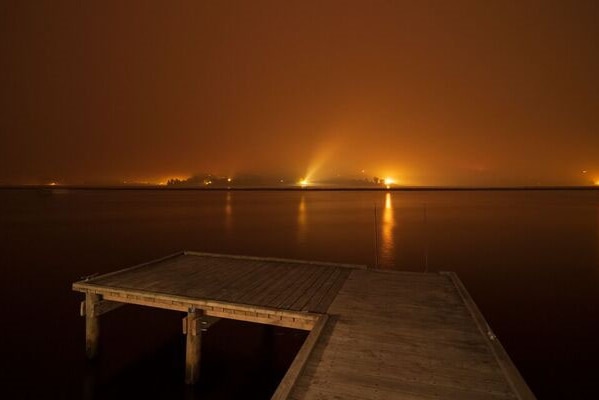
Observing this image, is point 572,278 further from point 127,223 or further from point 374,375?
point 127,223

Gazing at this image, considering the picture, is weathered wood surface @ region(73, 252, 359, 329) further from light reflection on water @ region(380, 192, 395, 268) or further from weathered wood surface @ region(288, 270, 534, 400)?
light reflection on water @ region(380, 192, 395, 268)

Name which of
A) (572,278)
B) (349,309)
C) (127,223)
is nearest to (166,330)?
(349,309)

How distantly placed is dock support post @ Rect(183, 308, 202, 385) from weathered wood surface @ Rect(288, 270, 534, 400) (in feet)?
12.5

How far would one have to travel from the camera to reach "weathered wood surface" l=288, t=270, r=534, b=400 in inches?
238

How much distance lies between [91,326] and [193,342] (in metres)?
4.27

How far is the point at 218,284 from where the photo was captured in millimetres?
11727

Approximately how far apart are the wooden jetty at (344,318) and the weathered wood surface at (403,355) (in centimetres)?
2

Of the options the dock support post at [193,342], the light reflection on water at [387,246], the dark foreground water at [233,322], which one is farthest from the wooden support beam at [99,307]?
the light reflection on water at [387,246]

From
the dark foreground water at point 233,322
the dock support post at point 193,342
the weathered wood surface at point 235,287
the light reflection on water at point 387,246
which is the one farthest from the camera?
the light reflection on water at point 387,246

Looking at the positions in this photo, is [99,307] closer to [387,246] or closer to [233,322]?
[233,322]

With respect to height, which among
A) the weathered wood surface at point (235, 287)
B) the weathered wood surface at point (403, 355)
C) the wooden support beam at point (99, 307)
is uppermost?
the weathered wood surface at point (235, 287)

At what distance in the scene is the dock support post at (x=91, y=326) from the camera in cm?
1143

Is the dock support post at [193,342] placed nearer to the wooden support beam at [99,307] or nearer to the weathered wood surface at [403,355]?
the wooden support beam at [99,307]

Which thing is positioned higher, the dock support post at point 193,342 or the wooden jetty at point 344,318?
the wooden jetty at point 344,318
